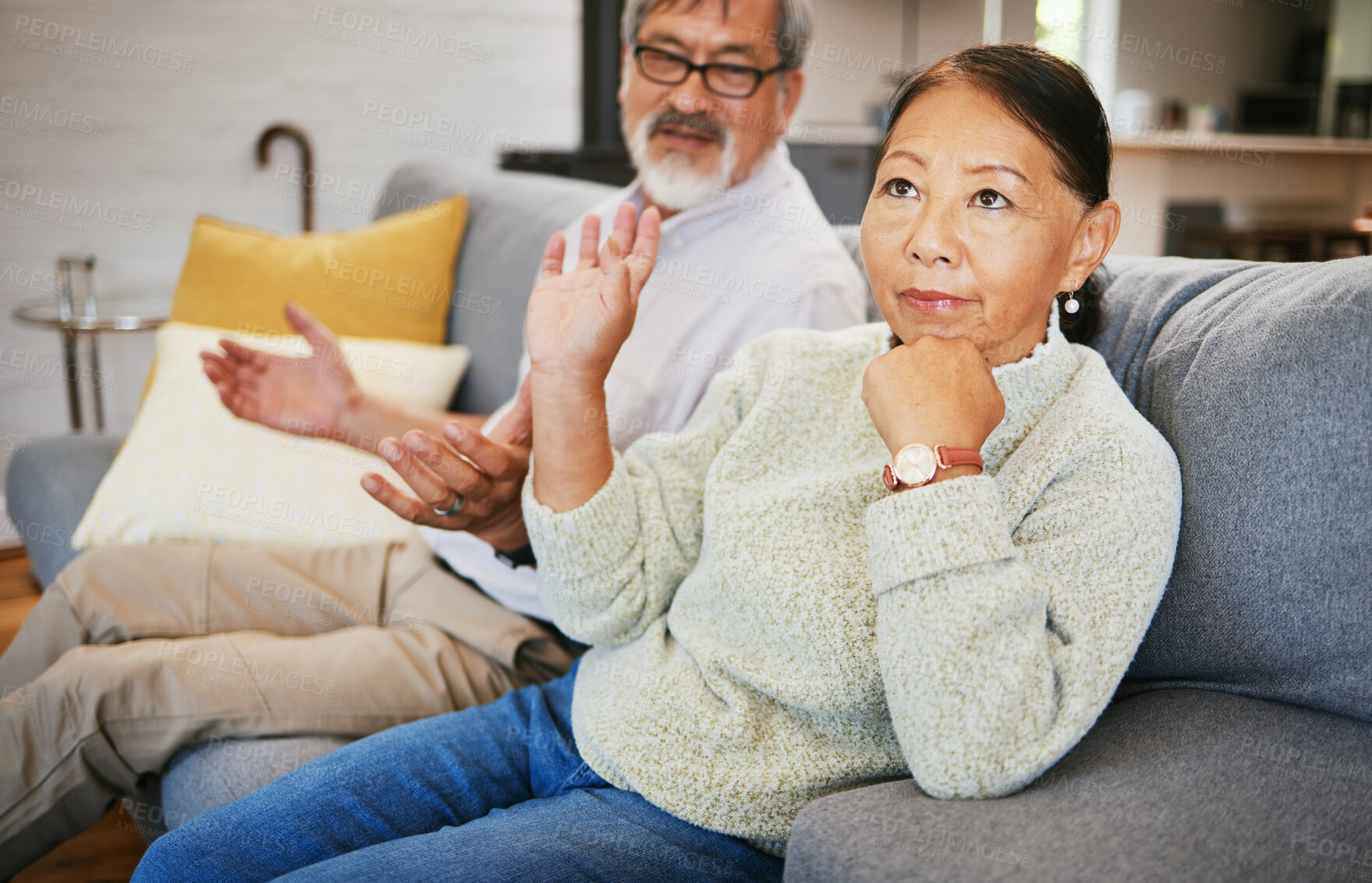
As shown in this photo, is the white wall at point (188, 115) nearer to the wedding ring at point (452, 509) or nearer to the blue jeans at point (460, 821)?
the wedding ring at point (452, 509)

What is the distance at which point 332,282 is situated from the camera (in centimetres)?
Result: 217

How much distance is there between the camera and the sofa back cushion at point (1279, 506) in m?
0.82

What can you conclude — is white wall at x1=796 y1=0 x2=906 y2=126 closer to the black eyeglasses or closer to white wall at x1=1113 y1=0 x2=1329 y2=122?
white wall at x1=1113 y1=0 x2=1329 y2=122

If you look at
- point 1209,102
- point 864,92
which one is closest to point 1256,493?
point 864,92

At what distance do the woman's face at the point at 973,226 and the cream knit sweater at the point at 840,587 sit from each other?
71 mm

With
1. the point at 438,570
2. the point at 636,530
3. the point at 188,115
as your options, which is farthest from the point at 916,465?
the point at 188,115

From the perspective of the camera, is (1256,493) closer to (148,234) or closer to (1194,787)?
(1194,787)

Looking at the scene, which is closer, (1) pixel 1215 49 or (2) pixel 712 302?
(2) pixel 712 302

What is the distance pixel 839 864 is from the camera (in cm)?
71

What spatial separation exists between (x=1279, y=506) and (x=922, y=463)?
0.30 meters

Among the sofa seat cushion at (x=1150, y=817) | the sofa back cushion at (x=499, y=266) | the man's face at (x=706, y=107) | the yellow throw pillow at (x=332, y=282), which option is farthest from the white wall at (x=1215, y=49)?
the sofa seat cushion at (x=1150, y=817)

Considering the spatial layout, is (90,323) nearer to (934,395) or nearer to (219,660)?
(219,660)

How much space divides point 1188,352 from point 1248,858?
1.52 feet

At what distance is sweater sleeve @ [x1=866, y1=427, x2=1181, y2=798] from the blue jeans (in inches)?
10.1
